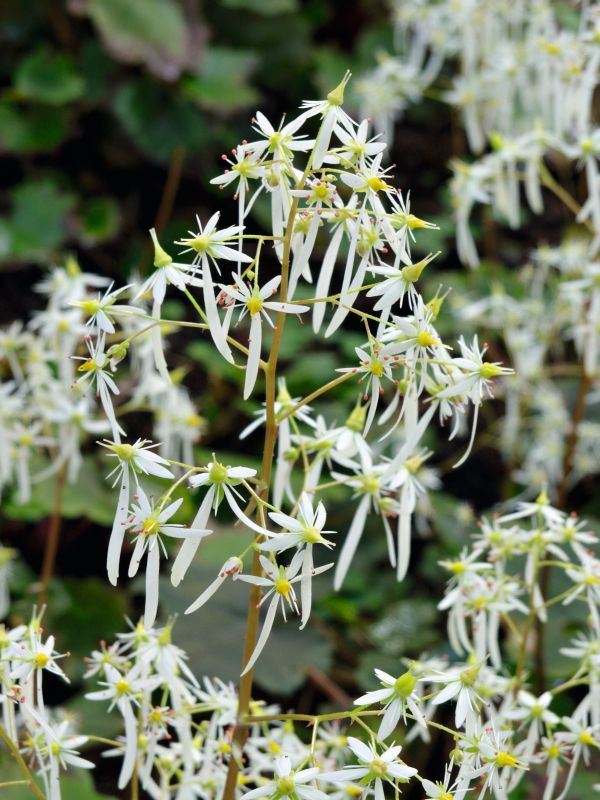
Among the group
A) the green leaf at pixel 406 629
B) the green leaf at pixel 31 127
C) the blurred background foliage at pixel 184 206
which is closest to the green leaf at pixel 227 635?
the blurred background foliage at pixel 184 206

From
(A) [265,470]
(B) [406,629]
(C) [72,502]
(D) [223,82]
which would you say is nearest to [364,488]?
(A) [265,470]

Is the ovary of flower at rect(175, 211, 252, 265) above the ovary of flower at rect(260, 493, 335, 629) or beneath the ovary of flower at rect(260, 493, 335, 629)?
above

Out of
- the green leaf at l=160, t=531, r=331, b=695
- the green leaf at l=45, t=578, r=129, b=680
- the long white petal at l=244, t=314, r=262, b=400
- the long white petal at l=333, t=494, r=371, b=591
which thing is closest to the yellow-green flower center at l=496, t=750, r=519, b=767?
the long white petal at l=333, t=494, r=371, b=591

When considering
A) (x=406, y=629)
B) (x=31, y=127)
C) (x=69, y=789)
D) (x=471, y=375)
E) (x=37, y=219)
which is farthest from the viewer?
(x=31, y=127)

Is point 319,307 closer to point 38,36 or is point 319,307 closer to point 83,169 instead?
point 83,169

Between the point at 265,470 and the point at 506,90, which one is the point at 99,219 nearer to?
the point at 506,90

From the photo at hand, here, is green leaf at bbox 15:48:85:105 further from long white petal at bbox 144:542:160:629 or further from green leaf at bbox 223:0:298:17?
long white petal at bbox 144:542:160:629
